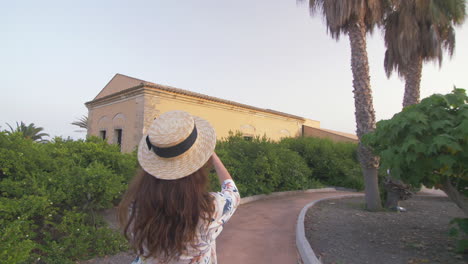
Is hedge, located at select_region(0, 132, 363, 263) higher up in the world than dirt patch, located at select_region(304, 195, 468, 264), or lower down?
higher up

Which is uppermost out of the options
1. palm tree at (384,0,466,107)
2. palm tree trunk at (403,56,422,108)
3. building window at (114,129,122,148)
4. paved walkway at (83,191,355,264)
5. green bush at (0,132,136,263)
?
palm tree at (384,0,466,107)

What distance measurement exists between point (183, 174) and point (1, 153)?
4549 millimetres

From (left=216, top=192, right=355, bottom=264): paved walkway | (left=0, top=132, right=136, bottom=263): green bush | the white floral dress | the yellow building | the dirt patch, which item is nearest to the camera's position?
the white floral dress

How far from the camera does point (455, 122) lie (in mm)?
3631

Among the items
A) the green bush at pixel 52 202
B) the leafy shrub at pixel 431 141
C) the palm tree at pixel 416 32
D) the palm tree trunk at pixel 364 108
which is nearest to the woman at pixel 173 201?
the green bush at pixel 52 202

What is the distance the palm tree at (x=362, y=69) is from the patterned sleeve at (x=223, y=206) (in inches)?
272

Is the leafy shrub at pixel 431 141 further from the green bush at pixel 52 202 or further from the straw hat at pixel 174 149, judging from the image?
the green bush at pixel 52 202

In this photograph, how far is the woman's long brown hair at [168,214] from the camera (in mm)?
1359

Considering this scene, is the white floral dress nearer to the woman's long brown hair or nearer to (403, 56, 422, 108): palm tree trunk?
the woman's long brown hair

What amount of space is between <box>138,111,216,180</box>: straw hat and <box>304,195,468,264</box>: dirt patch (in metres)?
3.48

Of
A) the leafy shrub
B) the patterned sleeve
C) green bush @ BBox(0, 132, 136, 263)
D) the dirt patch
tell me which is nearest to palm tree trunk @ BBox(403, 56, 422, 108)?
the dirt patch

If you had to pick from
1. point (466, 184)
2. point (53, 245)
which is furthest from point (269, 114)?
point (53, 245)

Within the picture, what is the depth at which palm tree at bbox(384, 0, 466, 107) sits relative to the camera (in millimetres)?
8969

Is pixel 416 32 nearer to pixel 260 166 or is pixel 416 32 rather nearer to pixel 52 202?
pixel 260 166
